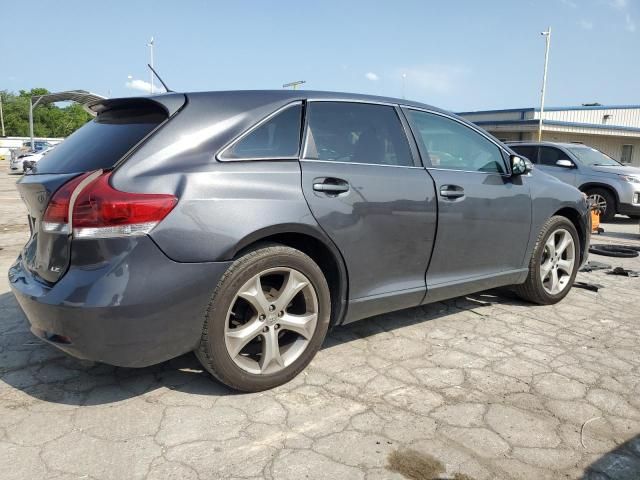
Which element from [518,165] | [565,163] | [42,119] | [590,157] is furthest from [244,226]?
[42,119]

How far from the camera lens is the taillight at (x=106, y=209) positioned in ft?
7.72

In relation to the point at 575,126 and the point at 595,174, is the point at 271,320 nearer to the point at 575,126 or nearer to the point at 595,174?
the point at 595,174

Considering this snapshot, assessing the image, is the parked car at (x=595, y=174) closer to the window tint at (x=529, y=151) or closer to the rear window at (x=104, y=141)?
the window tint at (x=529, y=151)

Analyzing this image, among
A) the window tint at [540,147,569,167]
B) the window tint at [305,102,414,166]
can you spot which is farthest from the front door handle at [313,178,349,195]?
the window tint at [540,147,569,167]

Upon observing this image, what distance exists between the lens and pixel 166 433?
243 centimetres

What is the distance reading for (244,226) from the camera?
2592mm

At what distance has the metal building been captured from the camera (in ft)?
89.3

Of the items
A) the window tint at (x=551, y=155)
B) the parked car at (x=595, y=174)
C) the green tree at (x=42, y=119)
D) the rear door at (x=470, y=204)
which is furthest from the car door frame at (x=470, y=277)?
the green tree at (x=42, y=119)

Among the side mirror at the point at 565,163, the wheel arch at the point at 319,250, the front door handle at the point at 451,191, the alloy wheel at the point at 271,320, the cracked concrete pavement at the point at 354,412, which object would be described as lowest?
the cracked concrete pavement at the point at 354,412

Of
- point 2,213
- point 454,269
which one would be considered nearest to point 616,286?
point 454,269

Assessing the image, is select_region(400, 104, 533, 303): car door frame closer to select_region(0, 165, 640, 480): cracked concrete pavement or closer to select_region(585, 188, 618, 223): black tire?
select_region(0, 165, 640, 480): cracked concrete pavement

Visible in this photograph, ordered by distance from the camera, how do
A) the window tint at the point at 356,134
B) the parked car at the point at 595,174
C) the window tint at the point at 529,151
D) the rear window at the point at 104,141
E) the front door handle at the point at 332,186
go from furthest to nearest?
1. the window tint at the point at 529,151
2. the parked car at the point at 595,174
3. the window tint at the point at 356,134
4. the front door handle at the point at 332,186
5. the rear window at the point at 104,141

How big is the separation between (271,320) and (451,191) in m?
1.59

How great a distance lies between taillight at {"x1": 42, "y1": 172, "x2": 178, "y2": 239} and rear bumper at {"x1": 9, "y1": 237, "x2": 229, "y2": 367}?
0.06 m
